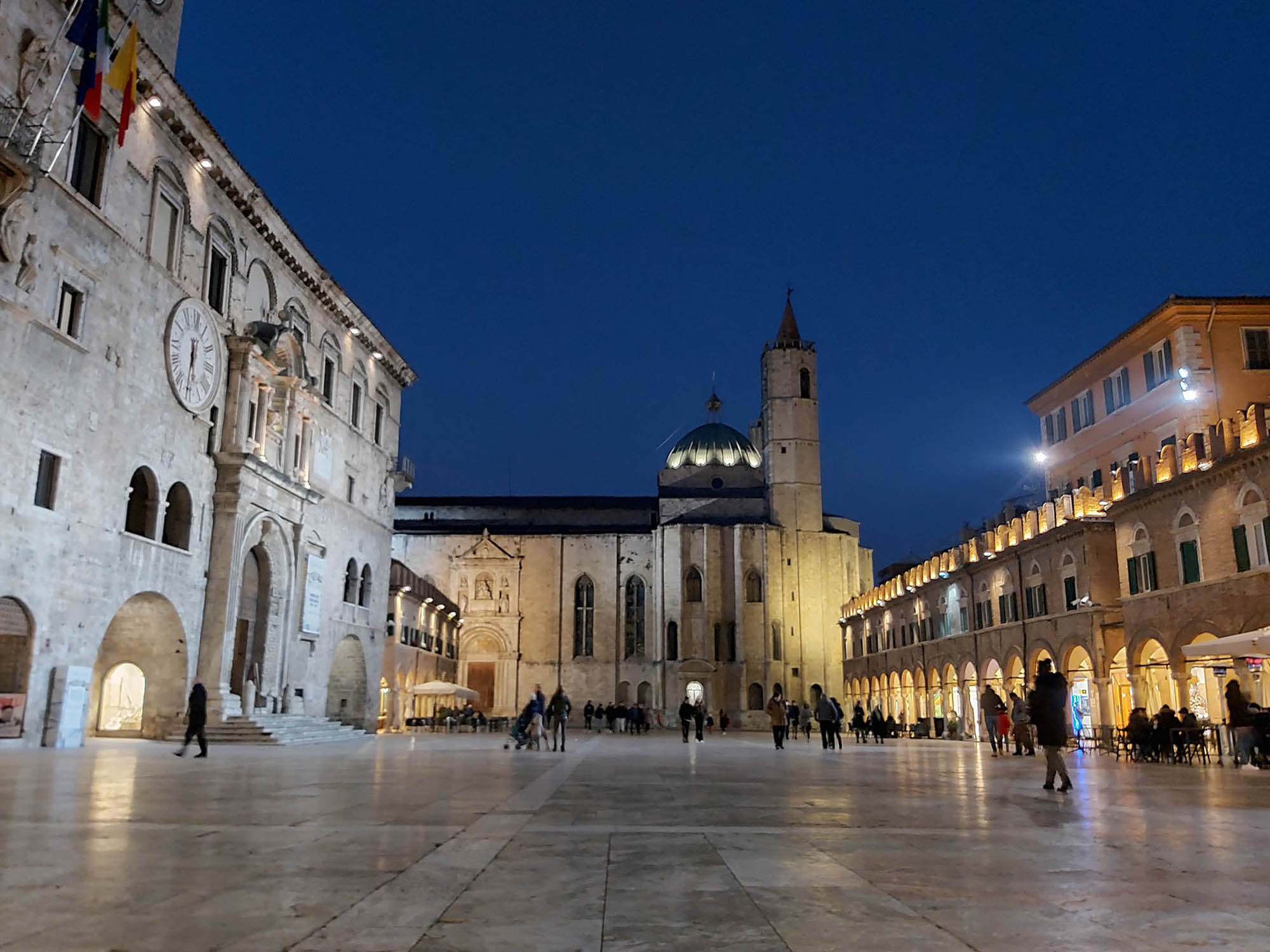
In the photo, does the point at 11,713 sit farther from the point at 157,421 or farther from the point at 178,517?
the point at 157,421

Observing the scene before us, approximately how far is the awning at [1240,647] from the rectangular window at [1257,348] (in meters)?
14.1

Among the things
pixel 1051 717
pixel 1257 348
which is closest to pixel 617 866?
pixel 1051 717

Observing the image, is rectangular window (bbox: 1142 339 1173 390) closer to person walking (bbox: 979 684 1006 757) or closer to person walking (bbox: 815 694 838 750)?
person walking (bbox: 979 684 1006 757)

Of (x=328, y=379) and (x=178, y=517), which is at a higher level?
(x=328, y=379)

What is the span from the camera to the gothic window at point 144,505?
23.8 m

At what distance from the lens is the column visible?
95.0 feet

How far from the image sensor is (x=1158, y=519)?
89.0ft

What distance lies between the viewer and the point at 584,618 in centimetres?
6644

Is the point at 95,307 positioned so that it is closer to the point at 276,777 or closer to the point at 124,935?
the point at 276,777

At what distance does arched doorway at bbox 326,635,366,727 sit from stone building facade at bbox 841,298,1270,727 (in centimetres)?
2459

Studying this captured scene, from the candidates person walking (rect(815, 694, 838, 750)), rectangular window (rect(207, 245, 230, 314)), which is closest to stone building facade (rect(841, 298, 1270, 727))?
person walking (rect(815, 694, 838, 750))

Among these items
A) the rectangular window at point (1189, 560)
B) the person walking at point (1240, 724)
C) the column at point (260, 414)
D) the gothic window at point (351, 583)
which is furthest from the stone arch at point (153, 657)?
the rectangular window at point (1189, 560)

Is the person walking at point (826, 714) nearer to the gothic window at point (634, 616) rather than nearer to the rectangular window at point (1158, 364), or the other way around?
the rectangular window at point (1158, 364)

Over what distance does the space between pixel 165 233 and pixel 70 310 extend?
4.82 m
